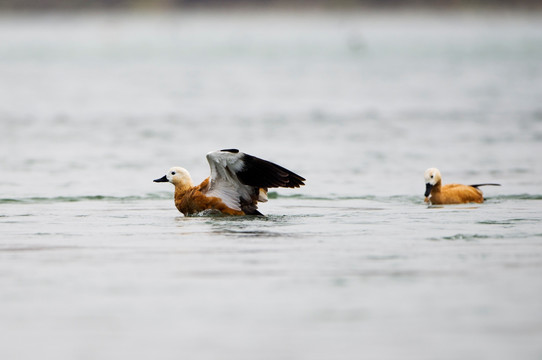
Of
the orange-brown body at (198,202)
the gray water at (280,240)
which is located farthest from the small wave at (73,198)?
the orange-brown body at (198,202)

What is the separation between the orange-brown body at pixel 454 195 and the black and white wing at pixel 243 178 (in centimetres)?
196

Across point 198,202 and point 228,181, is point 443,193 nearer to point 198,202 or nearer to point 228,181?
point 228,181

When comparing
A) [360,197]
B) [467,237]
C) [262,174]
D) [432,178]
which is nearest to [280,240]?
[262,174]

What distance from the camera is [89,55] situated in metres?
85.7

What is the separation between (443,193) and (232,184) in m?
2.72

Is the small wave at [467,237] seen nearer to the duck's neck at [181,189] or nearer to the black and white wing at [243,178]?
the black and white wing at [243,178]

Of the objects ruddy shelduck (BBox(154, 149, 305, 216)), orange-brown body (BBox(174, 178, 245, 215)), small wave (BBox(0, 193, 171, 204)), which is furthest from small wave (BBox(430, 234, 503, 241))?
small wave (BBox(0, 193, 171, 204))

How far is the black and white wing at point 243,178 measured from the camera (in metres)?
11.9

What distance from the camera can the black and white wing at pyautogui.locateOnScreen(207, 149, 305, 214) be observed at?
11.9 metres

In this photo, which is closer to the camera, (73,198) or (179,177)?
(179,177)

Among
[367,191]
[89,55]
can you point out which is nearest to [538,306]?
[367,191]

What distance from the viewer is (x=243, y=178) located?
1217 cm

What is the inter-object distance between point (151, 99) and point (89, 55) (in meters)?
48.8

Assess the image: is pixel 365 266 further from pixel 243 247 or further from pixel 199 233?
pixel 199 233
